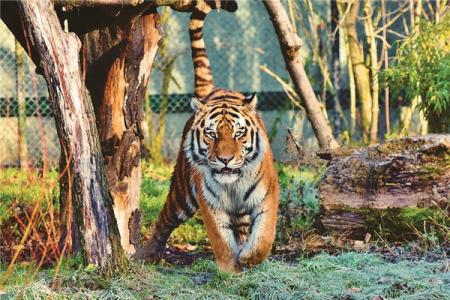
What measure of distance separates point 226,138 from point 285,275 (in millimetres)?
918

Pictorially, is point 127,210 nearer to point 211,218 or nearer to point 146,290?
point 211,218

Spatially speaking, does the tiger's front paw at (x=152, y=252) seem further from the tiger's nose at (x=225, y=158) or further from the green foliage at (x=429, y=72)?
the green foliage at (x=429, y=72)

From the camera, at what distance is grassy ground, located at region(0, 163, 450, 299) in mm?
5340

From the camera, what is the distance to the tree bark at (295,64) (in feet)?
25.0

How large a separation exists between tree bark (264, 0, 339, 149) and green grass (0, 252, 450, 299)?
1981 millimetres

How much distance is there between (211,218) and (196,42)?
1401 mm

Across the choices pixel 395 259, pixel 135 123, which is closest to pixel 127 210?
pixel 135 123

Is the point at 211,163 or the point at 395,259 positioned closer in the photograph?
the point at 211,163

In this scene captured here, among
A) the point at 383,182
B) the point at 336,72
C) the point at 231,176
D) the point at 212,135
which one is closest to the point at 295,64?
the point at 383,182

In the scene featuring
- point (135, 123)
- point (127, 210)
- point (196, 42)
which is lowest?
point (127, 210)

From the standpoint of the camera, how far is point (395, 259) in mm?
6520

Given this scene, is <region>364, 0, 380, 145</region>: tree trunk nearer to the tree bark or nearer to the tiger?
the tree bark

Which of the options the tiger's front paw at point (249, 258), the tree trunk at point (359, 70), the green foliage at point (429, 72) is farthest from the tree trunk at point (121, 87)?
the tree trunk at point (359, 70)

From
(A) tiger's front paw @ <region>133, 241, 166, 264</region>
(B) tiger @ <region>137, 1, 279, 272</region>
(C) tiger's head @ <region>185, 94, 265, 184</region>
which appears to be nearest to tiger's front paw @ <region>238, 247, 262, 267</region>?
(B) tiger @ <region>137, 1, 279, 272</region>
